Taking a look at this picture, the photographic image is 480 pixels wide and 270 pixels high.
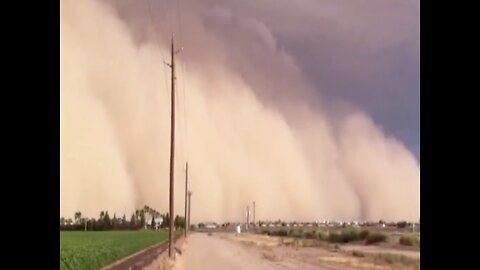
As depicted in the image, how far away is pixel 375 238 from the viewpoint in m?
4.65

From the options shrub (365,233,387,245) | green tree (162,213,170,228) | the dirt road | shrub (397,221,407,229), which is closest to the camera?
shrub (397,221,407,229)

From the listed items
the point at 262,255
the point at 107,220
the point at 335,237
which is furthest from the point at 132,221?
the point at 335,237

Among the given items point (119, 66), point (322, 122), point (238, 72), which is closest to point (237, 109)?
point (238, 72)

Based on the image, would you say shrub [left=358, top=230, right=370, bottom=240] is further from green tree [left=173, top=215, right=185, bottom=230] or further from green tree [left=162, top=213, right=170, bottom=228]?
green tree [left=162, top=213, right=170, bottom=228]

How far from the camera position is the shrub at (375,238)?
182 inches

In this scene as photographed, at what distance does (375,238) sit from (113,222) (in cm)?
187

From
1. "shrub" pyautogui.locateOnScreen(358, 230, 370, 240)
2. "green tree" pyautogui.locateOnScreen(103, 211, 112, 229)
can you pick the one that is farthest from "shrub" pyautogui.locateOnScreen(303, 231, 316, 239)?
"green tree" pyautogui.locateOnScreen(103, 211, 112, 229)

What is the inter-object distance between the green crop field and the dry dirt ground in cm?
43

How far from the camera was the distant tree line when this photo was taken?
4.73 metres

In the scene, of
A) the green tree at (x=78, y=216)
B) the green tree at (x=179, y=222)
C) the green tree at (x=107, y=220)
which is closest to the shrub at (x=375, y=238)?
the green tree at (x=179, y=222)
